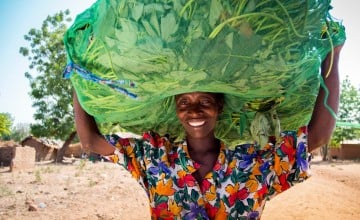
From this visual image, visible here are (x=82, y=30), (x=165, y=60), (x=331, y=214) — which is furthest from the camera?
(x=331, y=214)

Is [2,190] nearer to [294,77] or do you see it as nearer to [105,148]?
[105,148]

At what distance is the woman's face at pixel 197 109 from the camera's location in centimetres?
142

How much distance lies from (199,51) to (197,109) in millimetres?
454

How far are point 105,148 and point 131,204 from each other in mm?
5427

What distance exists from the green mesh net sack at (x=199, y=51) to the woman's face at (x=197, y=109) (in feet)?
0.37

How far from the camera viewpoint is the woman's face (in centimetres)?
142

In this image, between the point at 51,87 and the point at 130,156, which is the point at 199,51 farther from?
the point at 51,87

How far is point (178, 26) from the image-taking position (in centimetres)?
97

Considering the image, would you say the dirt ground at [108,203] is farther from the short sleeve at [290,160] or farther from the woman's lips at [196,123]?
the woman's lips at [196,123]

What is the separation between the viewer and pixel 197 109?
142 cm

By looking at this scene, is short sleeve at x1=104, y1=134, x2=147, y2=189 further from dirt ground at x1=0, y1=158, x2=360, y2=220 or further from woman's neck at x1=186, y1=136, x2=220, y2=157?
dirt ground at x1=0, y1=158, x2=360, y2=220

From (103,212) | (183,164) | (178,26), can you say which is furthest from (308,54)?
(103,212)

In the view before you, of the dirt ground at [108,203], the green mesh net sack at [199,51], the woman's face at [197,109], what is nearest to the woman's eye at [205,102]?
the woman's face at [197,109]

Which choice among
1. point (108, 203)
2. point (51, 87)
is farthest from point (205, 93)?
point (51, 87)
